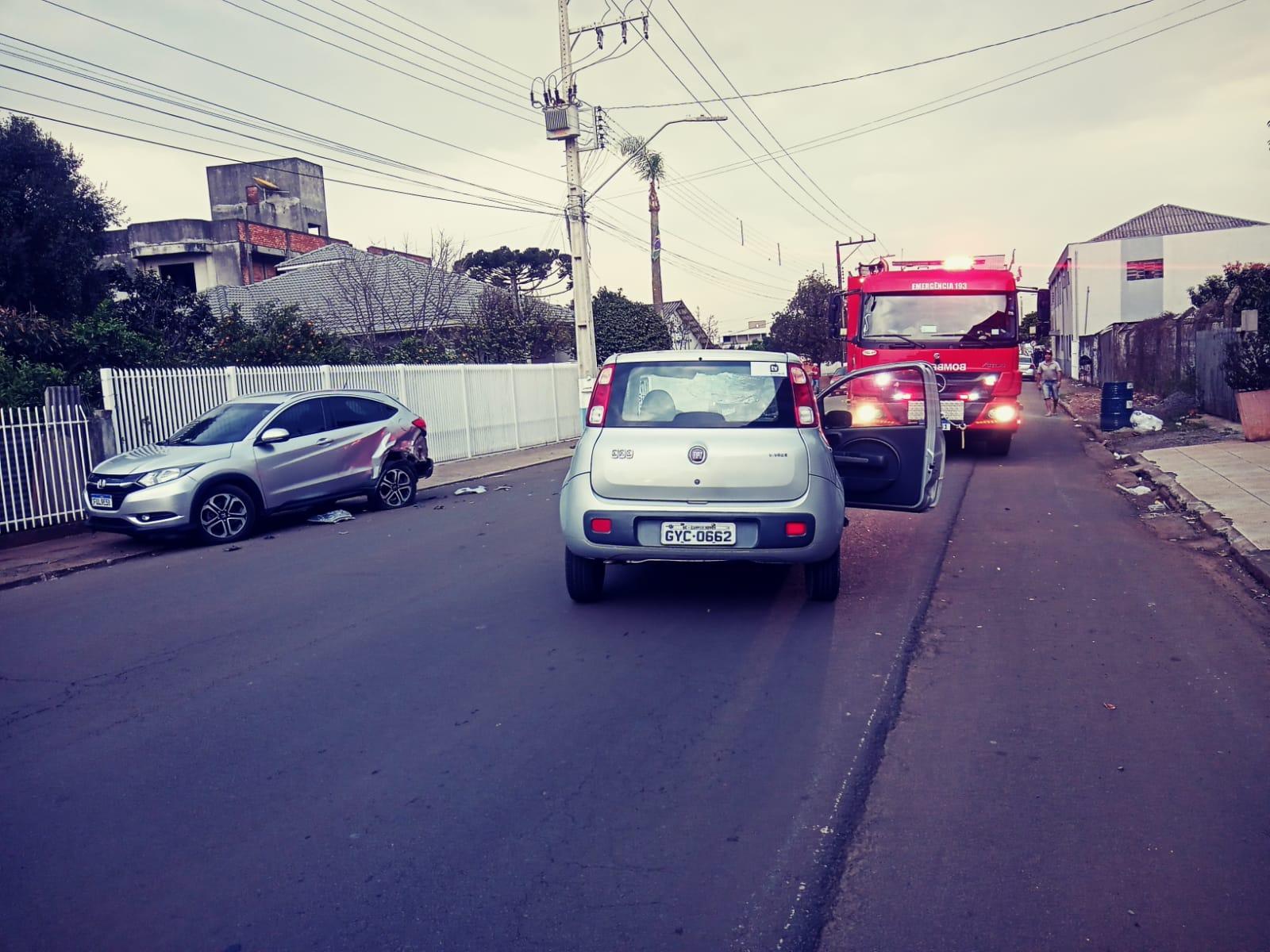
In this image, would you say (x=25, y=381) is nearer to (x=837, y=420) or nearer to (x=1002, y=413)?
(x=837, y=420)

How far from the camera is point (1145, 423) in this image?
20609mm

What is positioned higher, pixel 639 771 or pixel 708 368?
pixel 708 368

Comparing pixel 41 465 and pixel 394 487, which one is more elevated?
pixel 41 465

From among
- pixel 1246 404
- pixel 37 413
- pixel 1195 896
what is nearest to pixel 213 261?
pixel 37 413

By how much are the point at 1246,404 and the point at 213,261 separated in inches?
1811

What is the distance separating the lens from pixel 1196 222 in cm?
6212

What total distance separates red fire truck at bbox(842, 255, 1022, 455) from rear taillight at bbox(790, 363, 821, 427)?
9129 mm

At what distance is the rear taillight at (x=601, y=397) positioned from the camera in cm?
709

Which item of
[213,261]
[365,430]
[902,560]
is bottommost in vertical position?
[902,560]

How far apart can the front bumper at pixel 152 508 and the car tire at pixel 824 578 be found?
7.21m

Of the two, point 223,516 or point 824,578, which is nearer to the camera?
point 824,578

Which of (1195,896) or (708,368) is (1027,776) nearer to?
(1195,896)

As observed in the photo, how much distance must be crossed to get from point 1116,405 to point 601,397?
17514mm

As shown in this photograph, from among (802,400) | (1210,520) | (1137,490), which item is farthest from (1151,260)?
(802,400)
